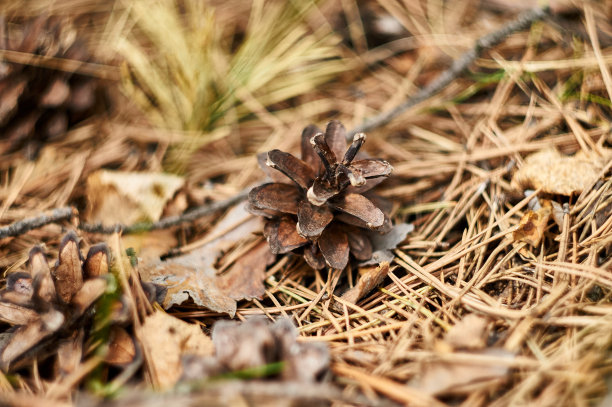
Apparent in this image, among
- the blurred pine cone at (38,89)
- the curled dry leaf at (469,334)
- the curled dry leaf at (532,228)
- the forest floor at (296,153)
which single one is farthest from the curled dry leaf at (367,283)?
the blurred pine cone at (38,89)

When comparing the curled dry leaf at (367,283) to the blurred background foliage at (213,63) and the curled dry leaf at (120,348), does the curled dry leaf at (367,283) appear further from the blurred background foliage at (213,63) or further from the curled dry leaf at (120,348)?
the blurred background foliage at (213,63)

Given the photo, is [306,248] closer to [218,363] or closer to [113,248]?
[218,363]

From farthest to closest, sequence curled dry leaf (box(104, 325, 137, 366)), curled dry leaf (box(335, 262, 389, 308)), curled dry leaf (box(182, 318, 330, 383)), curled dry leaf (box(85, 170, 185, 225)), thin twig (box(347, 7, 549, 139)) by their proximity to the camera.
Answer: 1. thin twig (box(347, 7, 549, 139))
2. curled dry leaf (box(85, 170, 185, 225))
3. curled dry leaf (box(335, 262, 389, 308))
4. curled dry leaf (box(104, 325, 137, 366))
5. curled dry leaf (box(182, 318, 330, 383))

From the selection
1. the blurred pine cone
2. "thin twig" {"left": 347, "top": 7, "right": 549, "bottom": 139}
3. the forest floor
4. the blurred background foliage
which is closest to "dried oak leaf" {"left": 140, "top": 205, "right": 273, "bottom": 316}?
the forest floor

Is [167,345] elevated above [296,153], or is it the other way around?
[296,153]

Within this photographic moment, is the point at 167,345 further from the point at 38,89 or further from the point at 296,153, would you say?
the point at 38,89

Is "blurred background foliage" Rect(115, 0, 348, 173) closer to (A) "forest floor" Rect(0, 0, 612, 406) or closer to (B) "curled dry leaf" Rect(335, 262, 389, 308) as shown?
(A) "forest floor" Rect(0, 0, 612, 406)

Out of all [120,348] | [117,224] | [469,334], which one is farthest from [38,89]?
[469,334]
